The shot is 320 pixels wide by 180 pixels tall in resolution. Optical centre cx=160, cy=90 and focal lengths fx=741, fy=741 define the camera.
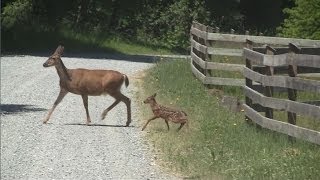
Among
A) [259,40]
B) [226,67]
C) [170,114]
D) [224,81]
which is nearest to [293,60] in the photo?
[170,114]

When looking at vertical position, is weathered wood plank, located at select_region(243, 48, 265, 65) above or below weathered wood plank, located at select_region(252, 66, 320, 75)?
above

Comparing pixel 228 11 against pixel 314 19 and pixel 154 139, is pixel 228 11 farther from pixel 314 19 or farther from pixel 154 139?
pixel 154 139

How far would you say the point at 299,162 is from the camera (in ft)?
30.3

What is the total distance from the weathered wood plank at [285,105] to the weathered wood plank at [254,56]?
0.53 m

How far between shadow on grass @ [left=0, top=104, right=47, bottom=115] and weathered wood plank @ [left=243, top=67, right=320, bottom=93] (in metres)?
4.83

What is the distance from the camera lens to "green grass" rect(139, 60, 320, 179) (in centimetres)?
912

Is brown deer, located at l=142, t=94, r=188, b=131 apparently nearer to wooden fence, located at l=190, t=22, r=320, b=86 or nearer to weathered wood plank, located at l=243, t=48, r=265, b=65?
weathered wood plank, located at l=243, t=48, r=265, b=65

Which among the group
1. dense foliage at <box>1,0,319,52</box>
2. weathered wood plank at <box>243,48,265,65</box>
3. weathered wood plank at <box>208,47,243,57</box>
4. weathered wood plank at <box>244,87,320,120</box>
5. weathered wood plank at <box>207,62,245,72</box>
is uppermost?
weathered wood plank at <box>243,48,265,65</box>

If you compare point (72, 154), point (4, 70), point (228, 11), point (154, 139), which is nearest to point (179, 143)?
point (154, 139)

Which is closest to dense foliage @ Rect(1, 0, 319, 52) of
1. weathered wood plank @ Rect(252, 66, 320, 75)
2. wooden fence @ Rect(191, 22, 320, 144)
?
wooden fence @ Rect(191, 22, 320, 144)

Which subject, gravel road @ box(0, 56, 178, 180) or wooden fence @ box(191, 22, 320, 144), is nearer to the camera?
gravel road @ box(0, 56, 178, 180)

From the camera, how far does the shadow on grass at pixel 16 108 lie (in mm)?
14792

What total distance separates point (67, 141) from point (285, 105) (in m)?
3.44

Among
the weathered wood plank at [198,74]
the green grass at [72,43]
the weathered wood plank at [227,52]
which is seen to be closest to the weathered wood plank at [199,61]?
the weathered wood plank at [198,74]
